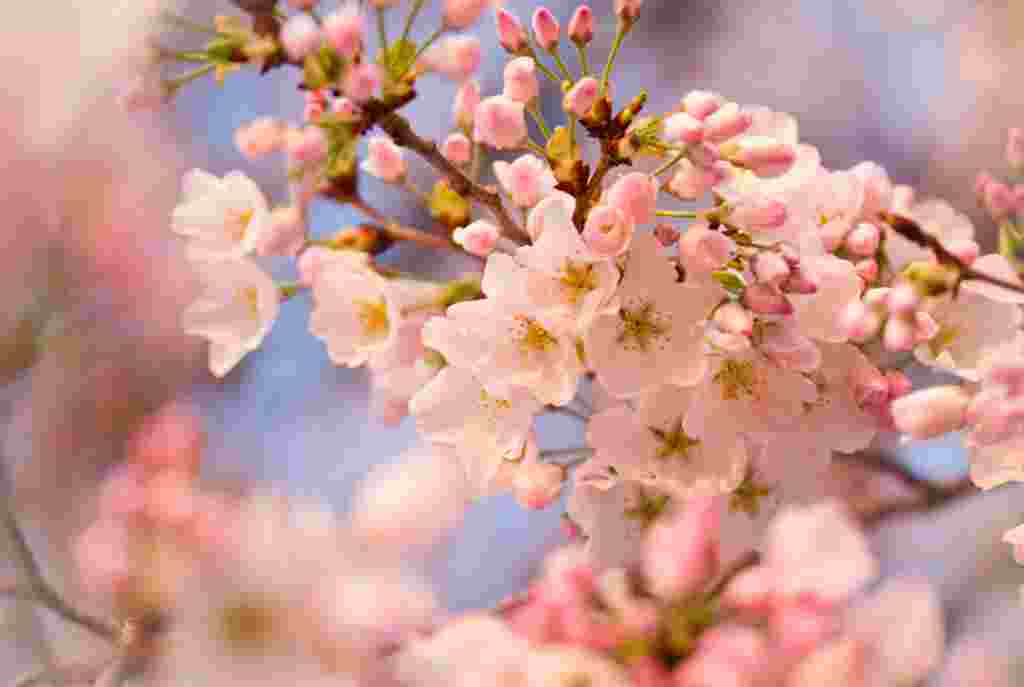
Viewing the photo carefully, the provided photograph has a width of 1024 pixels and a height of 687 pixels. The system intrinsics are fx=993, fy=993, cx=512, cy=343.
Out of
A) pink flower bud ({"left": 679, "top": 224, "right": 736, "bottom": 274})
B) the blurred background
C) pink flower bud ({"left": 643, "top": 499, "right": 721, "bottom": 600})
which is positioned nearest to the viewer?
pink flower bud ({"left": 643, "top": 499, "right": 721, "bottom": 600})

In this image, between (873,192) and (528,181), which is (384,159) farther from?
(873,192)

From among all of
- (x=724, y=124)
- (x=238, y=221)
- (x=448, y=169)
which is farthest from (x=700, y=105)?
(x=238, y=221)

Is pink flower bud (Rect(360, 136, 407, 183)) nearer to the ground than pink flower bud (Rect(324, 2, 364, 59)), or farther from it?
nearer to the ground

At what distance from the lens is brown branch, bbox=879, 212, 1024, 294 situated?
415 millimetres

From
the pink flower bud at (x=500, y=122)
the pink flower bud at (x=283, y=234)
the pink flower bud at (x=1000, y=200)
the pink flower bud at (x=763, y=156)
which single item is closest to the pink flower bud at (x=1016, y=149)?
the pink flower bud at (x=1000, y=200)

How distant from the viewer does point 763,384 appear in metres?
0.46

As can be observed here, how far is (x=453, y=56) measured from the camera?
50cm

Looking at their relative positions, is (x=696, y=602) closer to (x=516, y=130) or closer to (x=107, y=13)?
(x=516, y=130)

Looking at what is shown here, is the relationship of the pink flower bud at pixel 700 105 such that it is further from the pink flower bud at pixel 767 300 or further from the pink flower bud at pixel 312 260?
the pink flower bud at pixel 312 260

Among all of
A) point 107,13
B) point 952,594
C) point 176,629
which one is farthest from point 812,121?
point 176,629

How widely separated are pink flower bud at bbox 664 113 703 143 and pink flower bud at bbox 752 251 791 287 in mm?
57

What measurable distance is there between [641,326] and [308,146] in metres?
0.17

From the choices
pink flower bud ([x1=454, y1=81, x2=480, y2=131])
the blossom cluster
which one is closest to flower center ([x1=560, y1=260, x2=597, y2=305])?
the blossom cluster

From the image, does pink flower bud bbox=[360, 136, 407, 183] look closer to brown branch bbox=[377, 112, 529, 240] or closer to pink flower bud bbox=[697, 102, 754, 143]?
brown branch bbox=[377, 112, 529, 240]
